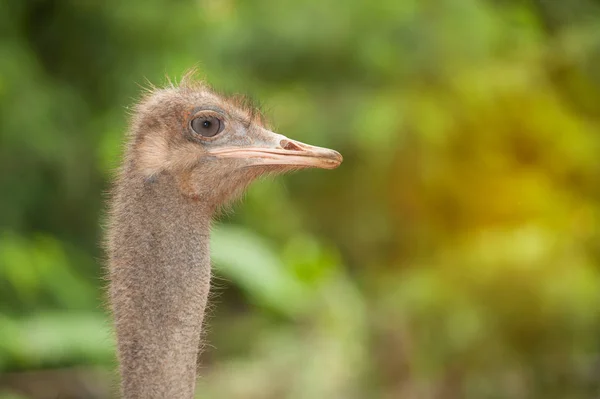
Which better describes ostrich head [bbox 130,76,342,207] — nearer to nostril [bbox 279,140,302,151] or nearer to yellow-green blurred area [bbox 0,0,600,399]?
nostril [bbox 279,140,302,151]

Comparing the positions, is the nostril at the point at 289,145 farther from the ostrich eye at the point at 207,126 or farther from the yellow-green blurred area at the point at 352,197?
the yellow-green blurred area at the point at 352,197

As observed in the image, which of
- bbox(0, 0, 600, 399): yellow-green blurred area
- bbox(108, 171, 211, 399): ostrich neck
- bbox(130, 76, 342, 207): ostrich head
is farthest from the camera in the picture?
bbox(0, 0, 600, 399): yellow-green blurred area

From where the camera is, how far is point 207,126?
2564 mm

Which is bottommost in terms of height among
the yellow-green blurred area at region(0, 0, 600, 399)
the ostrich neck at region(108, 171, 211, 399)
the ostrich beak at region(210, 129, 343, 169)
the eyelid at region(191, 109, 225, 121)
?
the ostrich neck at region(108, 171, 211, 399)

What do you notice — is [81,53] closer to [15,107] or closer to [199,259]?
[15,107]

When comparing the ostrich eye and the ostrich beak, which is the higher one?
the ostrich eye

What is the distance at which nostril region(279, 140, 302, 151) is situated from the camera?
2568mm

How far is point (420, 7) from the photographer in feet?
22.2

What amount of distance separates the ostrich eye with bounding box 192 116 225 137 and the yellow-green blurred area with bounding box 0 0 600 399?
97.3 inches

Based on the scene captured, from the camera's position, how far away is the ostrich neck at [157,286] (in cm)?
228

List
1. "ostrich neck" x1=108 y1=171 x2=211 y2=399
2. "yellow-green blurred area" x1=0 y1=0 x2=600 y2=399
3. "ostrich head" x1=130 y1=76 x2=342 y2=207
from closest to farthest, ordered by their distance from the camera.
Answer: "ostrich neck" x1=108 y1=171 x2=211 y2=399, "ostrich head" x1=130 y1=76 x2=342 y2=207, "yellow-green blurred area" x1=0 y1=0 x2=600 y2=399

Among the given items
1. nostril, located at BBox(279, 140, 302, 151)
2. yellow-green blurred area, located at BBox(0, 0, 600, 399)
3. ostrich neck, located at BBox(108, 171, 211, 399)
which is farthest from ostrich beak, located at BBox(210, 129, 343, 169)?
yellow-green blurred area, located at BBox(0, 0, 600, 399)

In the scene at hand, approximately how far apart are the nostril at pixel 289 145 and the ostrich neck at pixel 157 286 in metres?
0.29

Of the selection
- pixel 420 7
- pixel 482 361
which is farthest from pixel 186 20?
pixel 482 361
